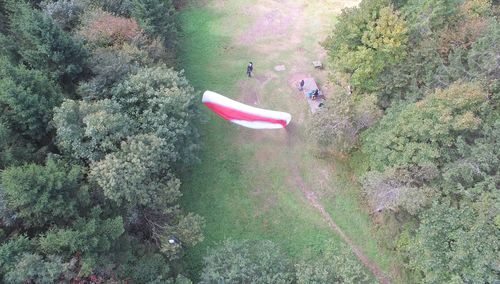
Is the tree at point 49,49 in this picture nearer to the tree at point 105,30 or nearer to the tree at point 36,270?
the tree at point 105,30

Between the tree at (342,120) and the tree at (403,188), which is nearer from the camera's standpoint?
the tree at (403,188)

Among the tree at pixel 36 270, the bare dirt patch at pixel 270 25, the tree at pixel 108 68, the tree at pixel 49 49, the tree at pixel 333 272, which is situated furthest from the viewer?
the bare dirt patch at pixel 270 25

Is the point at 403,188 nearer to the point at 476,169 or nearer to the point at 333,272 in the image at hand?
the point at 476,169

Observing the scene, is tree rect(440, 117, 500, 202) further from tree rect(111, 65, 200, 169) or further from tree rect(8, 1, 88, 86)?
tree rect(8, 1, 88, 86)

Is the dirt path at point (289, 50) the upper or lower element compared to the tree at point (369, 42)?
lower

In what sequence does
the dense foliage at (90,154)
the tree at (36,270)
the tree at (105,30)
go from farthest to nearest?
the tree at (105,30)
the dense foliage at (90,154)
the tree at (36,270)

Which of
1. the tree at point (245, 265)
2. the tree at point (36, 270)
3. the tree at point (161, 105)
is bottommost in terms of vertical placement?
the tree at point (245, 265)

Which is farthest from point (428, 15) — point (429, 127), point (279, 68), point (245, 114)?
point (245, 114)

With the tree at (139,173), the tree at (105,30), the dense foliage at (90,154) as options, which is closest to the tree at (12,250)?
the dense foliage at (90,154)
